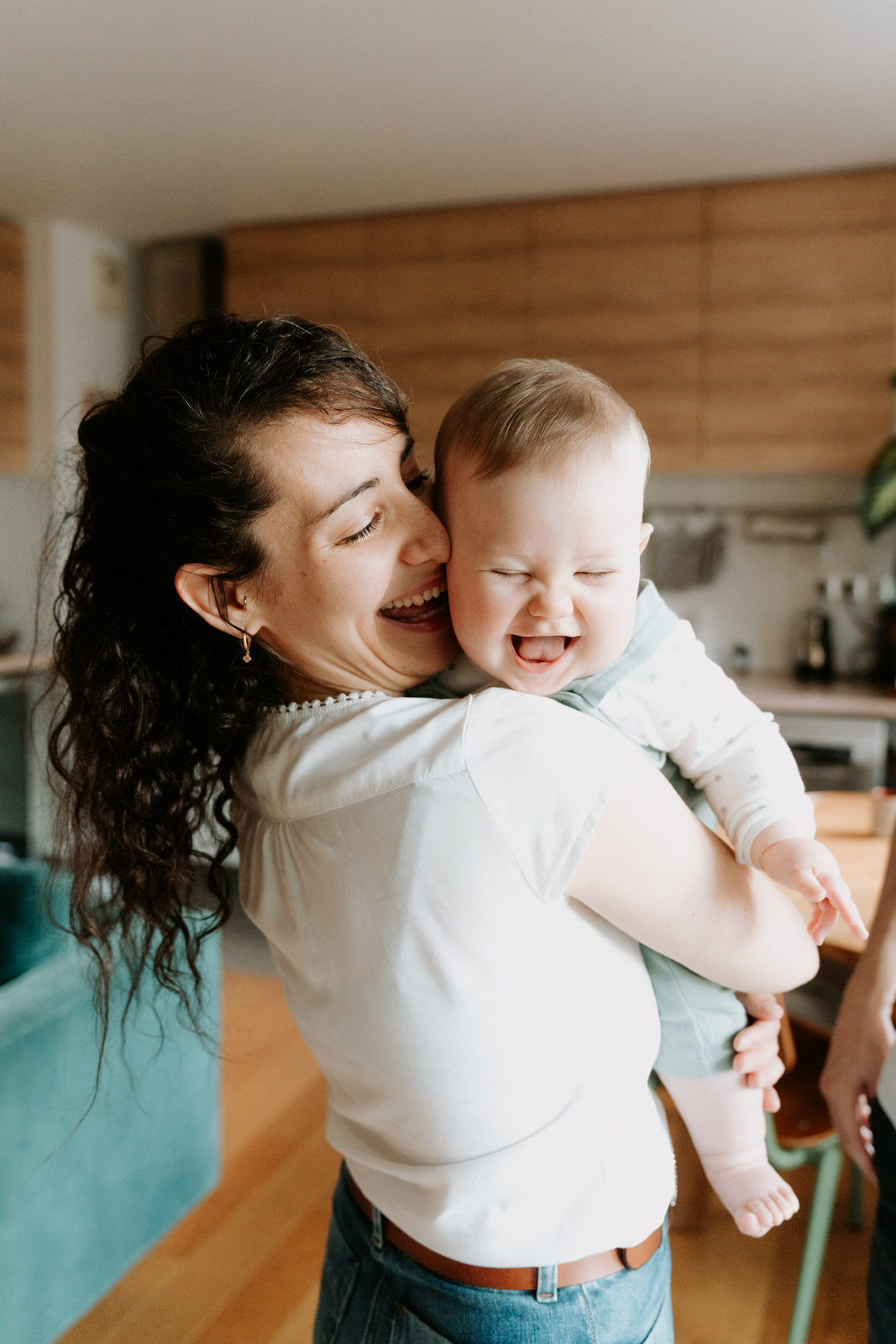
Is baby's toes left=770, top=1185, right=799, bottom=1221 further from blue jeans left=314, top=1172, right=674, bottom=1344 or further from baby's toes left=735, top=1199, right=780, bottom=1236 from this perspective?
blue jeans left=314, top=1172, right=674, bottom=1344

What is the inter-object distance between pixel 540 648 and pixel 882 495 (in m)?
3.26

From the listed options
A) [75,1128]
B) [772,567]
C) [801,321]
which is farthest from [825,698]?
[75,1128]

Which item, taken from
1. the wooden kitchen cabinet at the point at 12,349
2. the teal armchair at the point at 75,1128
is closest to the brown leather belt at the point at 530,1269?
the teal armchair at the point at 75,1128

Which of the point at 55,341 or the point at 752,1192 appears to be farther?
the point at 55,341

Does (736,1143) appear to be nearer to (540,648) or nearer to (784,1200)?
(784,1200)

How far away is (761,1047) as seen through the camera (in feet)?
3.09

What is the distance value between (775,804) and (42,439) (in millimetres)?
4746

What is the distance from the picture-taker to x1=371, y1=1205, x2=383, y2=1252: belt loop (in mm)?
864

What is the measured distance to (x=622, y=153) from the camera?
3.71 m

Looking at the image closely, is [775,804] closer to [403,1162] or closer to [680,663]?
[680,663]

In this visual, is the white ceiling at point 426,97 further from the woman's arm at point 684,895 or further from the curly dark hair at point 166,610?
the woman's arm at point 684,895

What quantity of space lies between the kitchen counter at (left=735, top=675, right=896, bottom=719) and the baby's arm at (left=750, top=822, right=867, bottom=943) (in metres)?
2.66

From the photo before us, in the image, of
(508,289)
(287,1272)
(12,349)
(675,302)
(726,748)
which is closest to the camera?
(726,748)

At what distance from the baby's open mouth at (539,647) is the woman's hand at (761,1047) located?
15.2 inches
